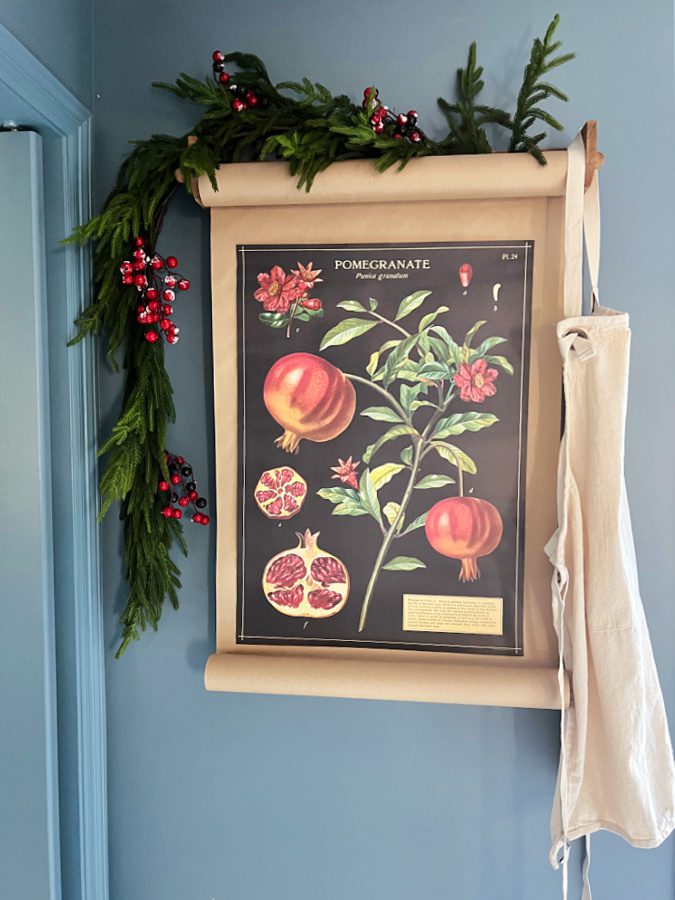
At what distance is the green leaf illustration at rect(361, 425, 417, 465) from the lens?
3.46 ft

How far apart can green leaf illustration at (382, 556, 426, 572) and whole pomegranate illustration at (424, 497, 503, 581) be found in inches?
1.5

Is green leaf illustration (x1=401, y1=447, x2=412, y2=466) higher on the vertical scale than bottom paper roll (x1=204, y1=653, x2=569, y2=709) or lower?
higher

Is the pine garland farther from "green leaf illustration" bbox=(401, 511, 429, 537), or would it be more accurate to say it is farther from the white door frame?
"green leaf illustration" bbox=(401, 511, 429, 537)

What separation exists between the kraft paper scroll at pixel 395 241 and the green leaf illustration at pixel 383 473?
0.19 meters

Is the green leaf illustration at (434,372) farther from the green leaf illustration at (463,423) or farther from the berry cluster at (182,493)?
the berry cluster at (182,493)

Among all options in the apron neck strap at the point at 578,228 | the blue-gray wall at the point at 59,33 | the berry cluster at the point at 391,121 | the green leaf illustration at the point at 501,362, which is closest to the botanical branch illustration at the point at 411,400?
the green leaf illustration at the point at 501,362

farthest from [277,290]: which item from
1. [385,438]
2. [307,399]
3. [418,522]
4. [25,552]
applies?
[25,552]

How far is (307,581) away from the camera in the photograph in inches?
42.4

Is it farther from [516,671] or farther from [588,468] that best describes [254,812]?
[588,468]

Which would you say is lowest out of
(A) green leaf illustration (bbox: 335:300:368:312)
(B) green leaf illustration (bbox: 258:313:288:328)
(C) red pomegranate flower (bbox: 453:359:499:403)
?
(C) red pomegranate flower (bbox: 453:359:499:403)

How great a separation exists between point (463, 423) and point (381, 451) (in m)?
0.13

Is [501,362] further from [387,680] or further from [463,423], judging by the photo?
[387,680]

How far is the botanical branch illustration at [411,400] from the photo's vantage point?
40.9 inches

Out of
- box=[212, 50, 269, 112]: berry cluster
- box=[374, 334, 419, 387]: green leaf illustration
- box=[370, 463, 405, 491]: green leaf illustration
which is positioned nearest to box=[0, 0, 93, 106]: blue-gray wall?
box=[212, 50, 269, 112]: berry cluster
